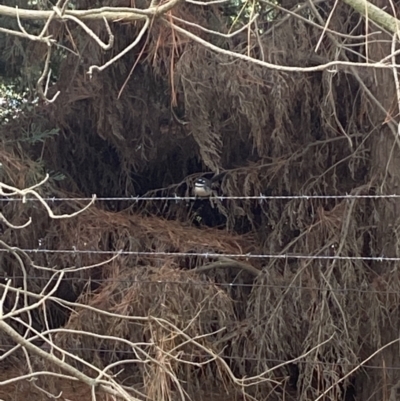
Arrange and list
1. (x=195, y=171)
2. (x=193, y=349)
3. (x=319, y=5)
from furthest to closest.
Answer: (x=195, y=171) < (x=319, y=5) < (x=193, y=349)

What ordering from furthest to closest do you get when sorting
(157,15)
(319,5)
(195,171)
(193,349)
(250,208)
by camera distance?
(195,171) → (250,208) → (319,5) → (193,349) → (157,15)

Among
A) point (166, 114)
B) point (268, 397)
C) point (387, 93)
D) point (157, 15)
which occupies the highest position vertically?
point (157, 15)

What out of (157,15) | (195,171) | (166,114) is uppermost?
(157,15)

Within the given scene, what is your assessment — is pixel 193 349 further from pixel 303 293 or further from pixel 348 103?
pixel 348 103

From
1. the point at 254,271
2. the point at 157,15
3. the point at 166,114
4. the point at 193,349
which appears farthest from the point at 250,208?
the point at 157,15

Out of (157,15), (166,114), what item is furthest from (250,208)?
(157,15)

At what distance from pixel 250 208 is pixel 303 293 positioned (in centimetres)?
83

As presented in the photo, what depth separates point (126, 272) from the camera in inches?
173

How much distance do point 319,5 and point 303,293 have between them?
5.24 ft

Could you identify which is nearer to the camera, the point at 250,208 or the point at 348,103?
the point at 348,103

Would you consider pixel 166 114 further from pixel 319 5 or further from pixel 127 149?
pixel 319 5

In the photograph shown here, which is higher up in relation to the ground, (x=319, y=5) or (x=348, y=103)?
(x=319, y=5)

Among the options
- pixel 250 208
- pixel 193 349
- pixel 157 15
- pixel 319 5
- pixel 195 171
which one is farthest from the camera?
pixel 195 171

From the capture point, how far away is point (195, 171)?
5.37 m
